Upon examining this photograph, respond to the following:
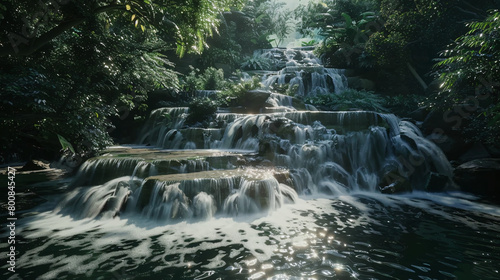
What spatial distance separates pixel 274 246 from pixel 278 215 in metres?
1.67

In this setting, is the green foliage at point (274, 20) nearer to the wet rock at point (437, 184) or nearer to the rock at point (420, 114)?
the rock at point (420, 114)

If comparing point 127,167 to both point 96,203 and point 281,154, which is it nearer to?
point 96,203

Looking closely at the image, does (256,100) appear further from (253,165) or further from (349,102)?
(253,165)

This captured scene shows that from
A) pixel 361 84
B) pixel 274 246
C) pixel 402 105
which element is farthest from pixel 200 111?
pixel 361 84

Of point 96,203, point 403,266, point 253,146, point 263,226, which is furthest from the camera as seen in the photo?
point 253,146

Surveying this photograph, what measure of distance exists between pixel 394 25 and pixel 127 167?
18195 mm

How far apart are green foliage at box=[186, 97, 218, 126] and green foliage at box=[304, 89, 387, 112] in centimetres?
702

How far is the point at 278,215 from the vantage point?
5.82 meters

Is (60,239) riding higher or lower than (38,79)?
lower

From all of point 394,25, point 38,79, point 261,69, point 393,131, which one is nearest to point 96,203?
point 38,79

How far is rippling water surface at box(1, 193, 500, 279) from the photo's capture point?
3.38 meters

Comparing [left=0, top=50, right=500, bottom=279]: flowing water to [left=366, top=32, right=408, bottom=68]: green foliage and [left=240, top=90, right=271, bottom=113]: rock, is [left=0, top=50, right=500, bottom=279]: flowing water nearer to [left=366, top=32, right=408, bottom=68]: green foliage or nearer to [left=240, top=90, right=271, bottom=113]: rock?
[left=240, top=90, right=271, bottom=113]: rock

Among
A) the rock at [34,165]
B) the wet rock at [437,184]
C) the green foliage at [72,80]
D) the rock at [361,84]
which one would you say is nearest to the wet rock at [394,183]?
the wet rock at [437,184]

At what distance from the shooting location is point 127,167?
7344 millimetres
